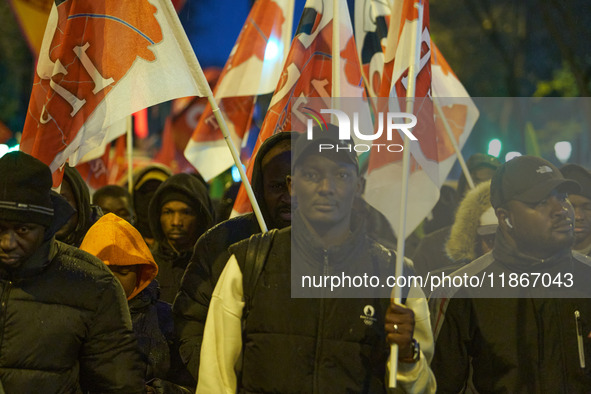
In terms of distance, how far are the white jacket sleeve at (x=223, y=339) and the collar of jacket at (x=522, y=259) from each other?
1305 mm

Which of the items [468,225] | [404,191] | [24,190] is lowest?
[24,190]

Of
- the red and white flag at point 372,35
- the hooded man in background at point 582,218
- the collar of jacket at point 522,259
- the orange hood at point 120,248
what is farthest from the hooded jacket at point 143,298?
the red and white flag at point 372,35

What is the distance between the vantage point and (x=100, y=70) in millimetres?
5395

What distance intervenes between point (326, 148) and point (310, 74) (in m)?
2.19

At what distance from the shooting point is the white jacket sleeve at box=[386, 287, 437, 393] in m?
4.04

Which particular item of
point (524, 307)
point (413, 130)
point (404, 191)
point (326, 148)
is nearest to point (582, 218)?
point (413, 130)

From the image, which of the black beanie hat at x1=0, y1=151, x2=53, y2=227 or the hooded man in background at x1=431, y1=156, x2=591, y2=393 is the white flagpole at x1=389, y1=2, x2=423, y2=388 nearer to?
the hooded man in background at x1=431, y1=156, x2=591, y2=393

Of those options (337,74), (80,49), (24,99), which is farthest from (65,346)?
(24,99)

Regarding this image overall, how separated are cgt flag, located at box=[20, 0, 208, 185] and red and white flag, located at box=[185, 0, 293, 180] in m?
2.30

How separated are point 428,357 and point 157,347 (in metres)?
1.67

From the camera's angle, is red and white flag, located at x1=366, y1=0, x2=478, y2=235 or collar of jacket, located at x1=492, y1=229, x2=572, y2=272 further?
red and white flag, located at x1=366, y1=0, x2=478, y2=235

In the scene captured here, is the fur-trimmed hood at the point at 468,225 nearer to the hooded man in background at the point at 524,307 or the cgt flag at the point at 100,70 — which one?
the hooded man in background at the point at 524,307

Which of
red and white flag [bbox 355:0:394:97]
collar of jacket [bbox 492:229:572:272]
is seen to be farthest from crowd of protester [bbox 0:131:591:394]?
red and white flag [bbox 355:0:394:97]

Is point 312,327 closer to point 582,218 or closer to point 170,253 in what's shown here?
point 170,253
